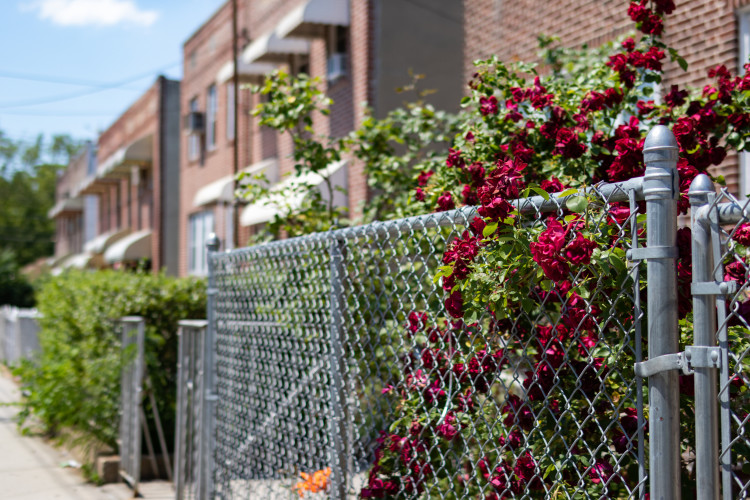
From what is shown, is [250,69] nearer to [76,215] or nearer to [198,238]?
[198,238]

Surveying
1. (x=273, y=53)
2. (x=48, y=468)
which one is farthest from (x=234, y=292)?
(x=273, y=53)

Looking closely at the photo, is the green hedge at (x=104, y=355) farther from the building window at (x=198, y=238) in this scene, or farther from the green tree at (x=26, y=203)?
the green tree at (x=26, y=203)

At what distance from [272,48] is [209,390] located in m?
9.02

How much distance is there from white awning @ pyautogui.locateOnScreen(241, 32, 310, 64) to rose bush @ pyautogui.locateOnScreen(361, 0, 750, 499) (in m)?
8.78

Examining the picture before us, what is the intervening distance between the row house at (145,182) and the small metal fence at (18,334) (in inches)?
140

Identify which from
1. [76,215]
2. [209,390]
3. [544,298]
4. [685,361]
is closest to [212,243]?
[209,390]

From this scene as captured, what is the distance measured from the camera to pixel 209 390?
5.17 metres

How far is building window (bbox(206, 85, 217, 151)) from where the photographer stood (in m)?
18.7

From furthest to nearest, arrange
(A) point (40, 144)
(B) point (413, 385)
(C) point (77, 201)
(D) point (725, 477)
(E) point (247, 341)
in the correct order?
1. (A) point (40, 144)
2. (C) point (77, 201)
3. (E) point (247, 341)
4. (B) point (413, 385)
5. (D) point (725, 477)

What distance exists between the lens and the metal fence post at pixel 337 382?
3.66 meters

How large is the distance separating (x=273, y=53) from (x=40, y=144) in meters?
69.0

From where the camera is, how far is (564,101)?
4250 mm

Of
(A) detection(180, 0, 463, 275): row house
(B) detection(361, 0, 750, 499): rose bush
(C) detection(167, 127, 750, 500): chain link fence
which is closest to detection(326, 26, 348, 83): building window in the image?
(A) detection(180, 0, 463, 275): row house

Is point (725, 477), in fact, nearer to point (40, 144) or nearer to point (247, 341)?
point (247, 341)
